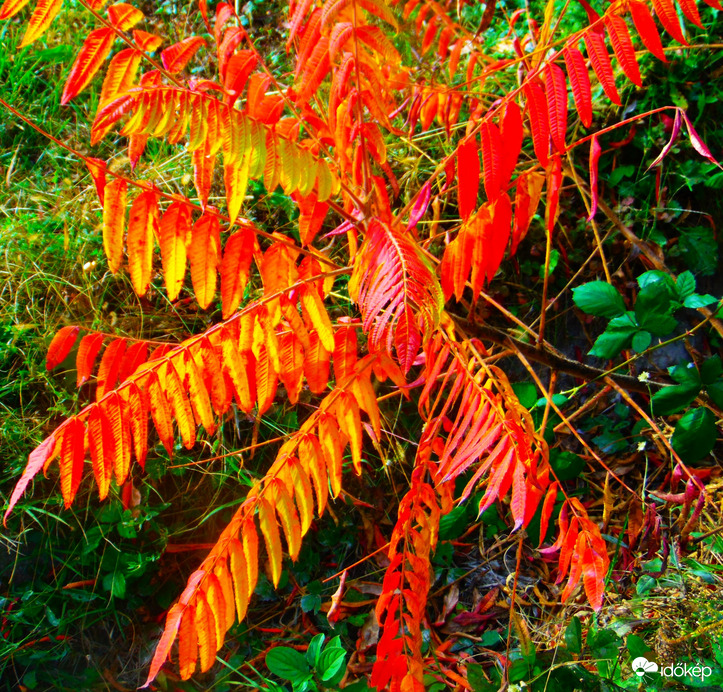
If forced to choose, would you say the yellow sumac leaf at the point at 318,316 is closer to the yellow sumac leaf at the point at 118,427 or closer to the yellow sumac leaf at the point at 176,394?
the yellow sumac leaf at the point at 176,394

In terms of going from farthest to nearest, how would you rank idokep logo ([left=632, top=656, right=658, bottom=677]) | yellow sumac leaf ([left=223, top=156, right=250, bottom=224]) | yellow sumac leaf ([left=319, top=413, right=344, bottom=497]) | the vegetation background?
the vegetation background
idokep logo ([left=632, top=656, right=658, bottom=677])
yellow sumac leaf ([left=319, top=413, right=344, bottom=497])
yellow sumac leaf ([left=223, top=156, right=250, bottom=224])

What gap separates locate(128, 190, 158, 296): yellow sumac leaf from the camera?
1079 mm

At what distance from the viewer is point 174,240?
43.4 inches

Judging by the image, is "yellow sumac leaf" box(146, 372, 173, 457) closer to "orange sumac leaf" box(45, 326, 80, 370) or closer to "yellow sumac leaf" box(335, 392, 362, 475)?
"orange sumac leaf" box(45, 326, 80, 370)

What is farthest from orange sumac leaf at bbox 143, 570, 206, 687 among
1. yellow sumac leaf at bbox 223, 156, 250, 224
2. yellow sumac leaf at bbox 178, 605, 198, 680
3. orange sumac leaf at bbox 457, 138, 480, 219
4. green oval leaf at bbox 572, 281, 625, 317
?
green oval leaf at bbox 572, 281, 625, 317

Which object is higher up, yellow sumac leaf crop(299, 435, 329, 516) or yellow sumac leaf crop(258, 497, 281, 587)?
yellow sumac leaf crop(299, 435, 329, 516)

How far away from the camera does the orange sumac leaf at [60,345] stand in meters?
1.23

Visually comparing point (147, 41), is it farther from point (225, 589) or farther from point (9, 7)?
point (225, 589)

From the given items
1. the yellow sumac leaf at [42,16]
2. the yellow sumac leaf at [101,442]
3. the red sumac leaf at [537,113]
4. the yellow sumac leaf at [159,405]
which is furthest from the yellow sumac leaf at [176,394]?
the red sumac leaf at [537,113]

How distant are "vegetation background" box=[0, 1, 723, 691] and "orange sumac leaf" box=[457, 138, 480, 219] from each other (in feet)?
2.71

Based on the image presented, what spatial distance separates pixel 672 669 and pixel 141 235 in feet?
5.14

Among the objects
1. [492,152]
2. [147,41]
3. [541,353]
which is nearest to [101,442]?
[147,41]

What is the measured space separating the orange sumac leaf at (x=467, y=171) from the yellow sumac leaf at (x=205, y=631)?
861 mm

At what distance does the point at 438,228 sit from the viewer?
7.39 feet
